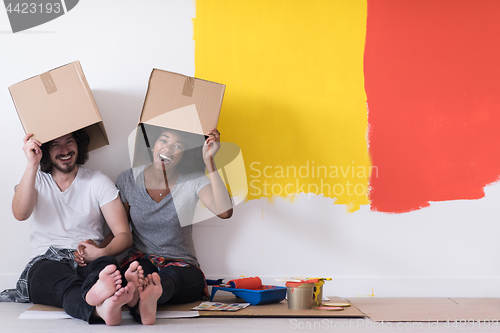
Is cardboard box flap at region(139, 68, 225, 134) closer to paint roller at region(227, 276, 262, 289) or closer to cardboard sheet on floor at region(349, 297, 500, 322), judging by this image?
paint roller at region(227, 276, 262, 289)

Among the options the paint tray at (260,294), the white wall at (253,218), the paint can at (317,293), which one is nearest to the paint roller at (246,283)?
the paint tray at (260,294)

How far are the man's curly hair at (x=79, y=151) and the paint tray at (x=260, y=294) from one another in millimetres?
806

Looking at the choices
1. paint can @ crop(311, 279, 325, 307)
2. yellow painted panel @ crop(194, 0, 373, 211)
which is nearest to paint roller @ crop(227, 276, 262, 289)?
paint can @ crop(311, 279, 325, 307)

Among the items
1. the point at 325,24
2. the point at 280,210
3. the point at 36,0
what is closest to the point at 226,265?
the point at 280,210

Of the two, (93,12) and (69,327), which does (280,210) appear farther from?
(93,12)

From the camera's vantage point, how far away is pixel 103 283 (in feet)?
3.96

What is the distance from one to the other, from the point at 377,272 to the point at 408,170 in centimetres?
51

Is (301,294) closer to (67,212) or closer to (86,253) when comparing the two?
(86,253)

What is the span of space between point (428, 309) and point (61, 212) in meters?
1.55

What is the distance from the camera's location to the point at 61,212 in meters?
1.74

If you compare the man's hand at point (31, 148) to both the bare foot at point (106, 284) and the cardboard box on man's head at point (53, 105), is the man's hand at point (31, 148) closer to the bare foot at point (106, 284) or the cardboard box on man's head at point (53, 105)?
the cardboard box on man's head at point (53, 105)

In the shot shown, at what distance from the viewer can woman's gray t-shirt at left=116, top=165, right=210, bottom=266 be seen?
178 cm

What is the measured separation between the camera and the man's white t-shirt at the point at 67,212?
1.71 meters

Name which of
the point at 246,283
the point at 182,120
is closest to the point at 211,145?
the point at 182,120
